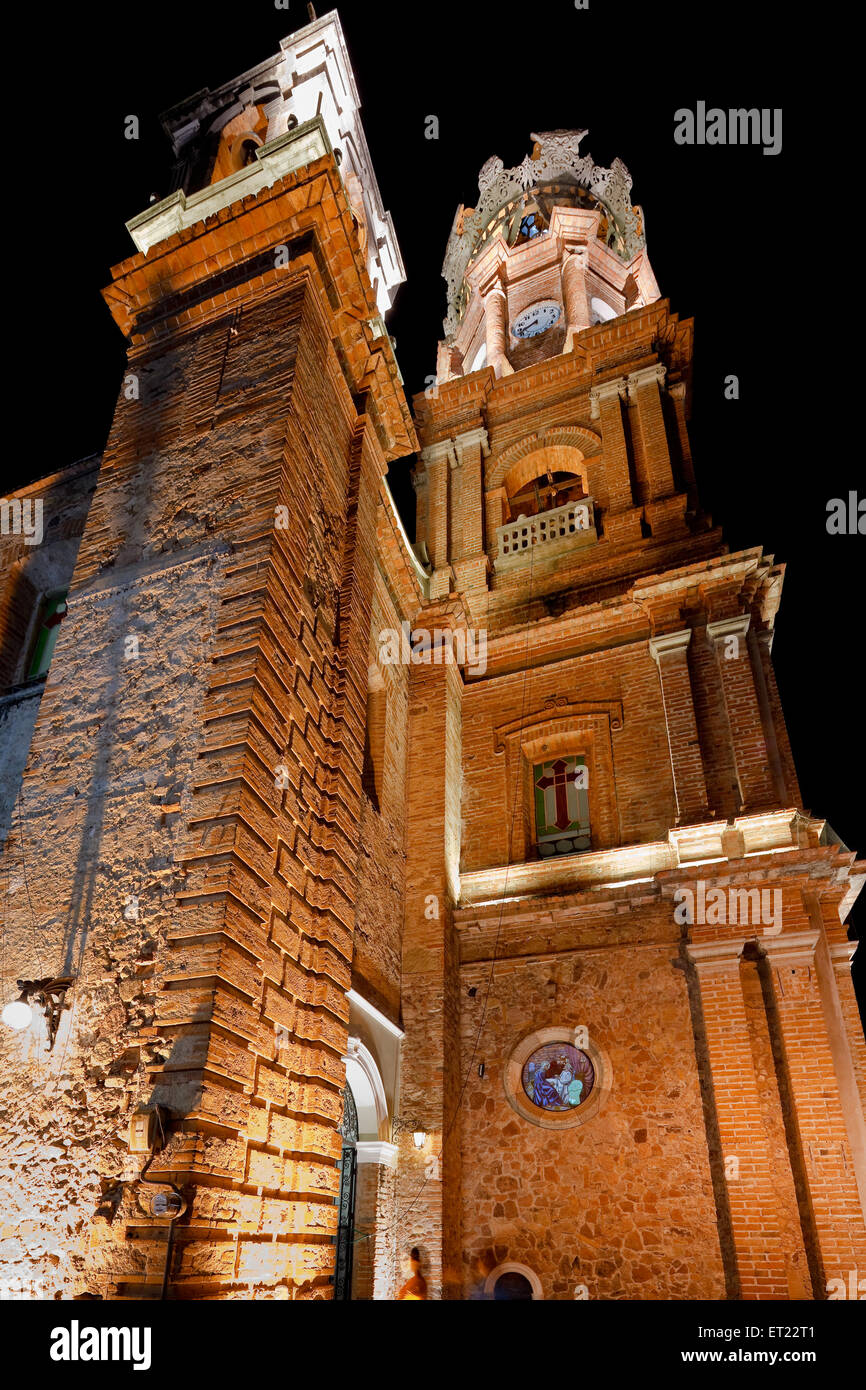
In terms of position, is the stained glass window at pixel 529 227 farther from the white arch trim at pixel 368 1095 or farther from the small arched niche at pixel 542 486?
the white arch trim at pixel 368 1095

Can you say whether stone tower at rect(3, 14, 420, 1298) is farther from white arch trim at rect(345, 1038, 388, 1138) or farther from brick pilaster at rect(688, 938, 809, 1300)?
brick pilaster at rect(688, 938, 809, 1300)

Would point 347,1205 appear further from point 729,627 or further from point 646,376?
point 646,376

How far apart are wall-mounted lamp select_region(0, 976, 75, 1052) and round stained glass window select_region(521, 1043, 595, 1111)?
629cm

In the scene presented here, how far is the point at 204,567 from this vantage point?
721 centimetres

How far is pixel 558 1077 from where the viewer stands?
33.1ft

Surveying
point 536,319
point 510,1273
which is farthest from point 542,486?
point 510,1273

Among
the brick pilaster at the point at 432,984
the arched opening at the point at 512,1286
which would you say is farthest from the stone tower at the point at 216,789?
the arched opening at the point at 512,1286

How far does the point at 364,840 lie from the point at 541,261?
58.8 feet

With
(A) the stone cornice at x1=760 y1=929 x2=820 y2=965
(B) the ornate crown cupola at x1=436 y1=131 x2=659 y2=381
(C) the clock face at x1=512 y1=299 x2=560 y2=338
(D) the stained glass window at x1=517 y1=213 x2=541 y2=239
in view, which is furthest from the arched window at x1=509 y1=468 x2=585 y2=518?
(D) the stained glass window at x1=517 y1=213 x2=541 y2=239

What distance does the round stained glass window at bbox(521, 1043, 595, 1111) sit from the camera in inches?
389

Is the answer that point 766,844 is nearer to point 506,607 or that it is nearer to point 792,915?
point 792,915

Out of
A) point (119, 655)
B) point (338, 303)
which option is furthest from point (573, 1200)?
point (338, 303)

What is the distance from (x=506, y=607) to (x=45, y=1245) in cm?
1119

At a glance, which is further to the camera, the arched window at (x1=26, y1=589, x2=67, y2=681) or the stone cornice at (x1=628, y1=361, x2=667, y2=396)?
the stone cornice at (x1=628, y1=361, x2=667, y2=396)
